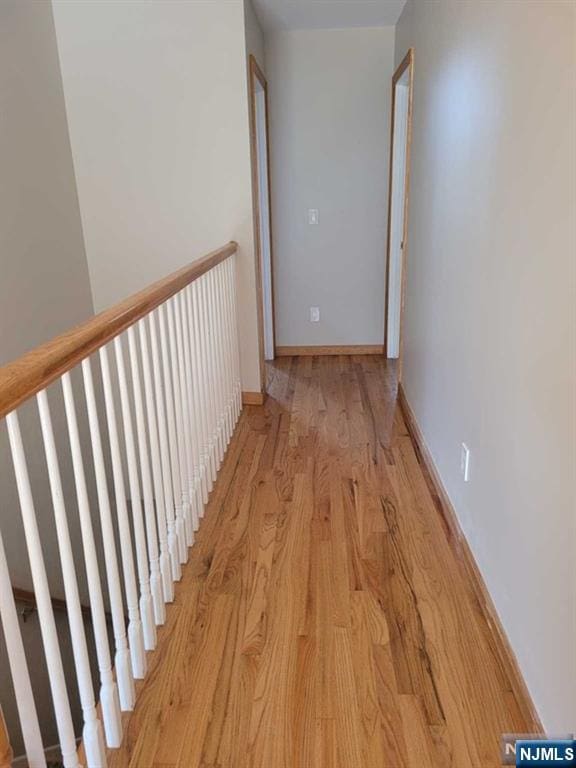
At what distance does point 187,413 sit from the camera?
2.24 metres

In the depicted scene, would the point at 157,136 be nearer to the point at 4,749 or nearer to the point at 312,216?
the point at 312,216

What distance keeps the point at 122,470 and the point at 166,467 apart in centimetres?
19

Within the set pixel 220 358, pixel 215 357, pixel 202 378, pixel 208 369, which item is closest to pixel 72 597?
pixel 202 378

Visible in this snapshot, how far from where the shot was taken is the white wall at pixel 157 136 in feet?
10.5

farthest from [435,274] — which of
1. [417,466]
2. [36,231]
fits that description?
[36,231]

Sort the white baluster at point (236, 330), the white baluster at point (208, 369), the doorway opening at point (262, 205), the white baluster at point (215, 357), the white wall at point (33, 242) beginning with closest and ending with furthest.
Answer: the white baluster at point (208, 369)
the white baluster at point (215, 357)
the white wall at point (33, 242)
the white baluster at point (236, 330)
the doorway opening at point (262, 205)

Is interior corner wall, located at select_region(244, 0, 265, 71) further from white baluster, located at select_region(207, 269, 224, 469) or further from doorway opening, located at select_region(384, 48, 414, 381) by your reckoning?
white baluster, located at select_region(207, 269, 224, 469)

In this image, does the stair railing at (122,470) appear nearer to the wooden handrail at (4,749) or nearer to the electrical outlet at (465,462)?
the wooden handrail at (4,749)

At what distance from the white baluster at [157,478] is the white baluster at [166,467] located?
0.10ft

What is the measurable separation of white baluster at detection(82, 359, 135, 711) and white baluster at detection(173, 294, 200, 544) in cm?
74

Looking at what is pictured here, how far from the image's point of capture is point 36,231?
10.4ft

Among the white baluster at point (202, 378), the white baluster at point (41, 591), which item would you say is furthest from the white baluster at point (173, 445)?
the white baluster at point (41, 591)

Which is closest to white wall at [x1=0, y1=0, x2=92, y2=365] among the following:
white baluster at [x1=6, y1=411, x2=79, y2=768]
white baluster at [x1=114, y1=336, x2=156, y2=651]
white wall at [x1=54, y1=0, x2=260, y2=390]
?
white wall at [x1=54, y1=0, x2=260, y2=390]

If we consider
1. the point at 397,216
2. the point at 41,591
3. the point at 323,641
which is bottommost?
the point at 323,641
